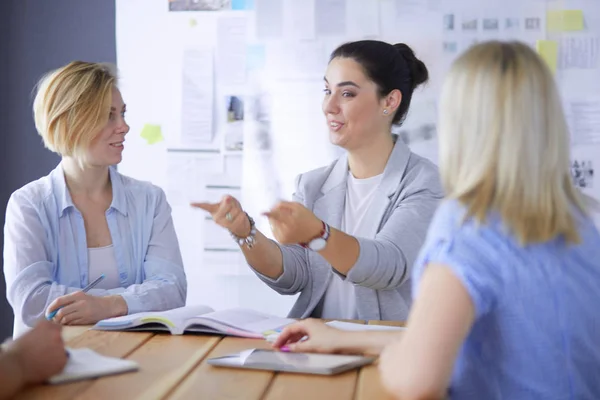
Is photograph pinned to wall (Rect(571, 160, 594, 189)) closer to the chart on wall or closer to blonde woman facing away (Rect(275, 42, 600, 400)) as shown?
the chart on wall

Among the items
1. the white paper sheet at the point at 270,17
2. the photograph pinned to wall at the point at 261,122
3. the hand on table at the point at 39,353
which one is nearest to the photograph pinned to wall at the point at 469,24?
the white paper sheet at the point at 270,17

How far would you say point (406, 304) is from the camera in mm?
2223

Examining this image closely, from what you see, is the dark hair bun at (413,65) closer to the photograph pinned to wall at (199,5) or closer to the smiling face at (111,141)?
the smiling face at (111,141)

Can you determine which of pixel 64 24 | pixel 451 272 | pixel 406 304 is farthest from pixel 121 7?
pixel 451 272

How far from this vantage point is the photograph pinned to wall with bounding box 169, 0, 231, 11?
3379mm

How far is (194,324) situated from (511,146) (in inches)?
34.1

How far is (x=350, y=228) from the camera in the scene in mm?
2352

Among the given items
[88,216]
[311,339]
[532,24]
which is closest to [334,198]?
[88,216]

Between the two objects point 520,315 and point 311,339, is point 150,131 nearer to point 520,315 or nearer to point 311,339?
point 311,339

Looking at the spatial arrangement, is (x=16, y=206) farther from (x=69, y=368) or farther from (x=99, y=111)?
(x=69, y=368)

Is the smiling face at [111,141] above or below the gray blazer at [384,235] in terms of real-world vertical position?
above

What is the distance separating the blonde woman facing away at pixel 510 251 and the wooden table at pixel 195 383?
0.50 ft

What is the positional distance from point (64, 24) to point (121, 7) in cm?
30

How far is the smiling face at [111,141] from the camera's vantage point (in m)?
2.37
